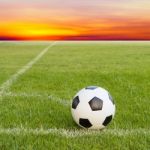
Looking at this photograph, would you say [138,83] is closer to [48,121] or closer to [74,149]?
[48,121]

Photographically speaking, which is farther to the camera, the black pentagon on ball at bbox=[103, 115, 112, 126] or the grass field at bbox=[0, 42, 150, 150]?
the black pentagon on ball at bbox=[103, 115, 112, 126]

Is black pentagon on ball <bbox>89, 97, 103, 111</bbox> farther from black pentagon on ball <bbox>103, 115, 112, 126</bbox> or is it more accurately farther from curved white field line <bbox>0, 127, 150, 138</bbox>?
curved white field line <bbox>0, 127, 150, 138</bbox>

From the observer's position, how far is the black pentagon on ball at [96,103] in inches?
191

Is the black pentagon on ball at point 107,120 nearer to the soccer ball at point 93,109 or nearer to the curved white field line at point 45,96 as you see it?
the soccer ball at point 93,109

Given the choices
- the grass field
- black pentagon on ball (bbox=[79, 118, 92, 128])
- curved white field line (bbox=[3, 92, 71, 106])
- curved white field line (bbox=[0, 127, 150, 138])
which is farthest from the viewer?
curved white field line (bbox=[3, 92, 71, 106])

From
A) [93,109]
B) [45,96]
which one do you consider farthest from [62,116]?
[45,96]

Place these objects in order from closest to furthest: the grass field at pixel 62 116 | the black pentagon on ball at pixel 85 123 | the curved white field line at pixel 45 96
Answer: the grass field at pixel 62 116 → the black pentagon on ball at pixel 85 123 → the curved white field line at pixel 45 96

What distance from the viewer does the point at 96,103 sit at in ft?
16.0

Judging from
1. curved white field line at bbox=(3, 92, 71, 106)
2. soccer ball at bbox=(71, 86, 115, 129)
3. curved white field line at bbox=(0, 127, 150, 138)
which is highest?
soccer ball at bbox=(71, 86, 115, 129)

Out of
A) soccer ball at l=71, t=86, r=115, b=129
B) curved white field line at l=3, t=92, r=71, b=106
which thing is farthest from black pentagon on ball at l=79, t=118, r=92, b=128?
curved white field line at l=3, t=92, r=71, b=106

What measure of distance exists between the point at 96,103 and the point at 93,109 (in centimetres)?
9

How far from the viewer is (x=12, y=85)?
891cm

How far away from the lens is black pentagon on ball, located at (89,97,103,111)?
485 cm

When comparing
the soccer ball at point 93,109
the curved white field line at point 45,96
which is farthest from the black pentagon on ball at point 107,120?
the curved white field line at point 45,96
